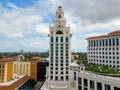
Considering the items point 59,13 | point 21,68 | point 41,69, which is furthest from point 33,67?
point 59,13

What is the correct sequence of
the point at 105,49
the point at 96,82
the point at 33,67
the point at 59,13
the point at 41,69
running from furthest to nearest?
the point at 41,69 < the point at 33,67 < the point at 105,49 < the point at 59,13 < the point at 96,82

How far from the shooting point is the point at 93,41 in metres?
72.2

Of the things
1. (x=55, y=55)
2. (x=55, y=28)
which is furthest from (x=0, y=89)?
(x=55, y=28)

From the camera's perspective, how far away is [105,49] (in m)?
66.2

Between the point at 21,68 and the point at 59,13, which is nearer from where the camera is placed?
the point at 59,13

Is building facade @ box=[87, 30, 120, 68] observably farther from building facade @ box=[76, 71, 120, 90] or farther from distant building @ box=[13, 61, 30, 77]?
building facade @ box=[76, 71, 120, 90]

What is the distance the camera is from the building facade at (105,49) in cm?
6204

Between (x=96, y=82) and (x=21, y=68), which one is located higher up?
(x=96, y=82)

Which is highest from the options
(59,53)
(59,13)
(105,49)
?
(59,13)

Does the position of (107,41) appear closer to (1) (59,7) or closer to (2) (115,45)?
(2) (115,45)

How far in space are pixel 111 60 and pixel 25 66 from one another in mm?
34929

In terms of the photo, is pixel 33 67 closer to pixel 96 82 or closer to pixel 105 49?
pixel 105 49

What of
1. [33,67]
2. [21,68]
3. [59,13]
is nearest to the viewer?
[59,13]

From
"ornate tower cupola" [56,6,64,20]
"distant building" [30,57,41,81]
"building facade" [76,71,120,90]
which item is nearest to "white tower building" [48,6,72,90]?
"ornate tower cupola" [56,6,64,20]
